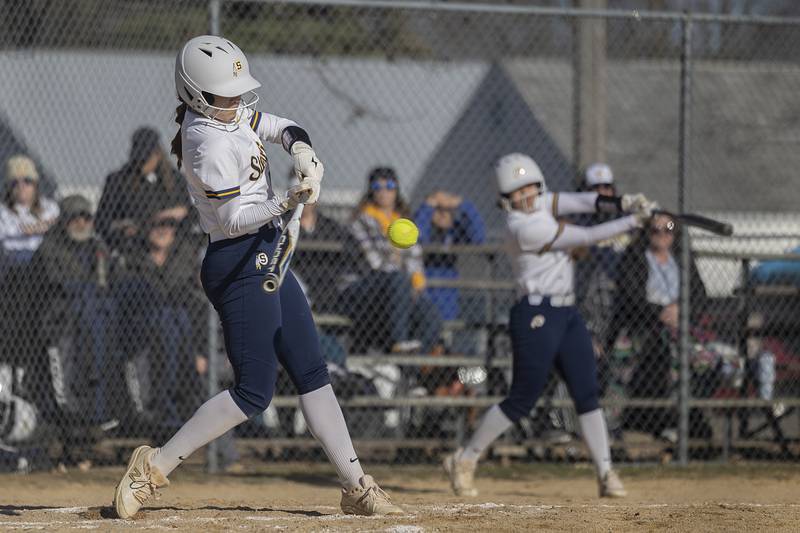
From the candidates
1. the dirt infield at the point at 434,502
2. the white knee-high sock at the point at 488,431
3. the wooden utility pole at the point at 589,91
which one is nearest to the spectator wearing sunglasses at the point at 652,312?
the dirt infield at the point at 434,502

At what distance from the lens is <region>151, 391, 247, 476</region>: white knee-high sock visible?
202 inches

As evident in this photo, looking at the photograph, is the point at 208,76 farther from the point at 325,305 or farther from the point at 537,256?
the point at 325,305

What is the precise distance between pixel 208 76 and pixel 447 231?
13.7ft

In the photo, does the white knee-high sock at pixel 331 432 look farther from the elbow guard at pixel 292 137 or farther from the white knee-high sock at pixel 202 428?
the elbow guard at pixel 292 137

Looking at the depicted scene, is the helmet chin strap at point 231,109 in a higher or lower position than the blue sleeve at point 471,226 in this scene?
higher

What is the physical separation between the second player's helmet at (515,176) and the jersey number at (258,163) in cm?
228

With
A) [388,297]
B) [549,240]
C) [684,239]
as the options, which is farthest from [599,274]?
[549,240]

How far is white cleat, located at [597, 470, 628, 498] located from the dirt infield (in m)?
0.09

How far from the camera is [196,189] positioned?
16.7ft

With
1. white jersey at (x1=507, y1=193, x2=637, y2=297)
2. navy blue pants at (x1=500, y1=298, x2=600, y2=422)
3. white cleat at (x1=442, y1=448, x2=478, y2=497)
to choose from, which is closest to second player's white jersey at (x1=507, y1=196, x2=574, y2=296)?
white jersey at (x1=507, y1=193, x2=637, y2=297)

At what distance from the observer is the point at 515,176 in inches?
280

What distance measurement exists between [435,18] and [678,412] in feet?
12.9

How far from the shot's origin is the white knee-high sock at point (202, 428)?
5.14 metres

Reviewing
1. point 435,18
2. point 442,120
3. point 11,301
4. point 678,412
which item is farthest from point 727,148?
point 11,301
